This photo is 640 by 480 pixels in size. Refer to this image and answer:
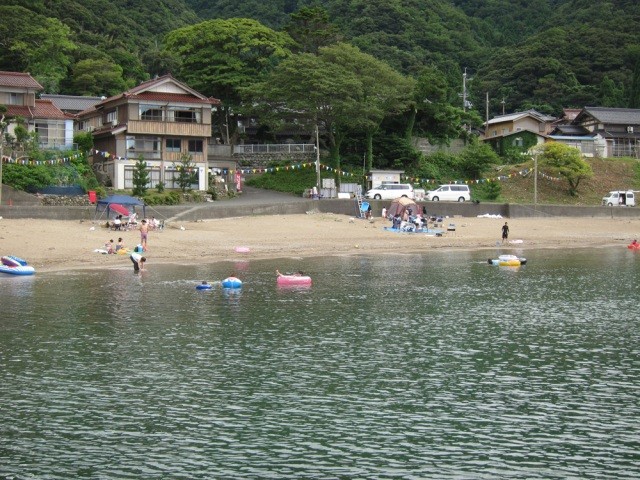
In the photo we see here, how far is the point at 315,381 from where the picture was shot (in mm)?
21609

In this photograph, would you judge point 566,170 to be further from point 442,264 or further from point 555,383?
point 555,383

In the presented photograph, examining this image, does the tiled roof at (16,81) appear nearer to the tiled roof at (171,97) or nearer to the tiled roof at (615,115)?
the tiled roof at (171,97)

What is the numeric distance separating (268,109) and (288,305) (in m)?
40.6

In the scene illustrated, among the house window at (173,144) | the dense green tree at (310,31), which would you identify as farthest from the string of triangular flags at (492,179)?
the house window at (173,144)

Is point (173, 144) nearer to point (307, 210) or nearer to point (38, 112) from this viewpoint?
point (38, 112)

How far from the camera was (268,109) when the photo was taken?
71.3 m

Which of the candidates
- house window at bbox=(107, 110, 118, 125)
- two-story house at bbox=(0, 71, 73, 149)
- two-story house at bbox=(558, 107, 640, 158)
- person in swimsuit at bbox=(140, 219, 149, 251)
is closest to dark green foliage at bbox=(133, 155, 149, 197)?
two-story house at bbox=(0, 71, 73, 149)

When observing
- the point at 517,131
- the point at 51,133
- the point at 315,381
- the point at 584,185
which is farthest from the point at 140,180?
the point at 517,131

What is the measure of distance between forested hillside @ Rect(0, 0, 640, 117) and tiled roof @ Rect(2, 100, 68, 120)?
58.6 ft

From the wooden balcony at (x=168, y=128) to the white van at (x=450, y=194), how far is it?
1858cm

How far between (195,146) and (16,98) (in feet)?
45.5

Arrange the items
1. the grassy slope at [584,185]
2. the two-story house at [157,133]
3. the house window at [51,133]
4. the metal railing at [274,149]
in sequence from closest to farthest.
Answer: the house window at [51,133] → the two-story house at [157,133] → the metal railing at [274,149] → the grassy slope at [584,185]

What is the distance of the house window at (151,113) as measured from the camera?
A: 67250 millimetres

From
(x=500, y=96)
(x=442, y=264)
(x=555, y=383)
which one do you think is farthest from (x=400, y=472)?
(x=500, y=96)
